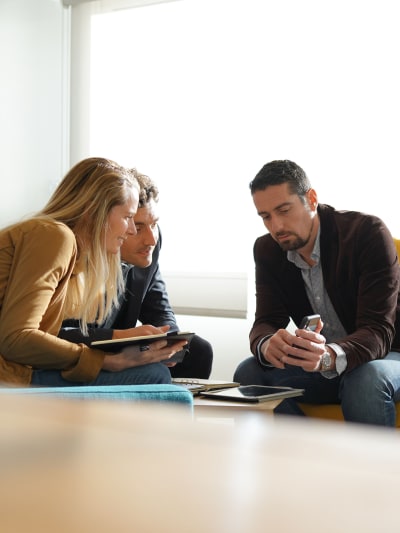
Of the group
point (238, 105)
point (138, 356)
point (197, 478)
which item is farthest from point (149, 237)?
point (197, 478)

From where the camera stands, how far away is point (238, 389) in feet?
8.02

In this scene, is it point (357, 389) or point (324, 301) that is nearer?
point (357, 389)

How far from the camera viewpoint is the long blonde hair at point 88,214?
238 cm

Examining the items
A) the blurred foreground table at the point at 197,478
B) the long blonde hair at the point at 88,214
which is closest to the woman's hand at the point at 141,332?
the long blonde hair at the point at 88,214

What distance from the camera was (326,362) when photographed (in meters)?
2.47

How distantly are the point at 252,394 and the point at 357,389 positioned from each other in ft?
1.12

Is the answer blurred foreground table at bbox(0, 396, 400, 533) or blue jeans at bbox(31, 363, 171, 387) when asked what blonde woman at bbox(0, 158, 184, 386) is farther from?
blurred foreground table at bbox(0, 396, 400, 533)

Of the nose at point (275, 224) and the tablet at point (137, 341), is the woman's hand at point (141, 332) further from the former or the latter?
the nose at point (275, 224)

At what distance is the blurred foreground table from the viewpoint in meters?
0.12

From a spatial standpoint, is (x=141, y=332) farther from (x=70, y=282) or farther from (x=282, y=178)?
(x=282, y=178)

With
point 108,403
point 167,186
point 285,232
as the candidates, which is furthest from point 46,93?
point 108,403

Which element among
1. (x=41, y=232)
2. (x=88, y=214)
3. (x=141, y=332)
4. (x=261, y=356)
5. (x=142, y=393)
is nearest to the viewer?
(x=142, y=393)

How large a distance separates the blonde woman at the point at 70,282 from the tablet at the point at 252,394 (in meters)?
0.16

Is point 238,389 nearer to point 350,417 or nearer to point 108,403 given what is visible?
point 350,417
